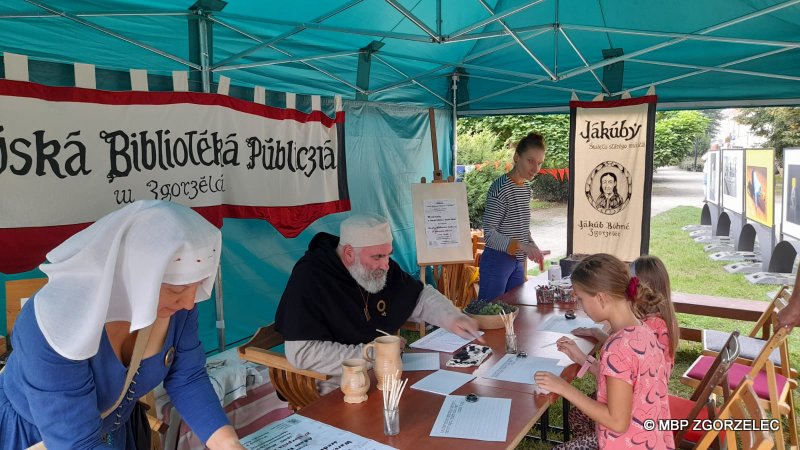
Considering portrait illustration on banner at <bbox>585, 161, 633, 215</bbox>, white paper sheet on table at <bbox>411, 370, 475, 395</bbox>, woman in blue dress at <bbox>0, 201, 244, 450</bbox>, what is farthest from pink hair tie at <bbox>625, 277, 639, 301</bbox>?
portrait illustration on banner at <bbox>585, 161, 633, 215</bbox>

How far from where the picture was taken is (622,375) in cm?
172

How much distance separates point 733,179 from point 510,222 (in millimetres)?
7436

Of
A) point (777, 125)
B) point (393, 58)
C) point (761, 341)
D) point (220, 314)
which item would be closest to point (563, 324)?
point (761, 341)

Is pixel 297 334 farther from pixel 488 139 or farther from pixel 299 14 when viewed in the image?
pixel 488 139

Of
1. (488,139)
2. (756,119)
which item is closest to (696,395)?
(488,139)

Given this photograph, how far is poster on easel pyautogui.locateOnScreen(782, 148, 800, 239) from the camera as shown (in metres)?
6.93

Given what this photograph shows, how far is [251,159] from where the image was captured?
360 cm

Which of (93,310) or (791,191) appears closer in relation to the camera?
(93,310)

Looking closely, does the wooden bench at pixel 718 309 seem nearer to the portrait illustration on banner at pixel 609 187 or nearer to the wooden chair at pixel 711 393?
the portrait illustration on banner at pixel 609 187

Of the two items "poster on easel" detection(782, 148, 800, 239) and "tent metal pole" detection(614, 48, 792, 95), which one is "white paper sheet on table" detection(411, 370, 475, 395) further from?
"poster on easel" detection(782, 148, 800, 239)

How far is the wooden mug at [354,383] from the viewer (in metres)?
1.84

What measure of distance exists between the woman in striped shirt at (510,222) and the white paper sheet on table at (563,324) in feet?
3.69

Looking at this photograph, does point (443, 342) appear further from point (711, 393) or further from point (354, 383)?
point (711, 393)

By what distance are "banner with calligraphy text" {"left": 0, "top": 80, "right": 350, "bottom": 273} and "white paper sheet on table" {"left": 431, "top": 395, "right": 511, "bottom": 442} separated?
6.56 feet
